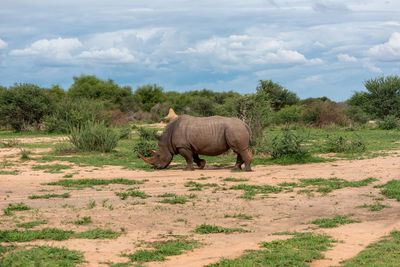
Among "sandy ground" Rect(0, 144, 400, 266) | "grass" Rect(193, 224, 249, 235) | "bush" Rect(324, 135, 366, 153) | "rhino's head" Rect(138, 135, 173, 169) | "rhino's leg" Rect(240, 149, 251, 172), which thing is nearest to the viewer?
"sandy ground" Rect(0, 144, 400, 266)

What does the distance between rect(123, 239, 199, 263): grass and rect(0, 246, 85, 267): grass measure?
2.00ft

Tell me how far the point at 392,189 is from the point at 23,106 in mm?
23173

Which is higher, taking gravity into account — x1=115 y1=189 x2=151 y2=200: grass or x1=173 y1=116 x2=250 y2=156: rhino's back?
x1=173 y1=116 x2=250 y2=156: rhino's back

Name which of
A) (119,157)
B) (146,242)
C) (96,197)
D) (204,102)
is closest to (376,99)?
(204,102)

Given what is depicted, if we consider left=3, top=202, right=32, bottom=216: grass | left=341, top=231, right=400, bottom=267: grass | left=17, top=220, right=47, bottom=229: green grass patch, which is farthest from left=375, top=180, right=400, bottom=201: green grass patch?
left=3, top=202, right=32, bottom=216: grass

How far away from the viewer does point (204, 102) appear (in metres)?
40.7

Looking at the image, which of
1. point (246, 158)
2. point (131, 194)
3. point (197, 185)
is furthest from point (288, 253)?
point (246, 158)

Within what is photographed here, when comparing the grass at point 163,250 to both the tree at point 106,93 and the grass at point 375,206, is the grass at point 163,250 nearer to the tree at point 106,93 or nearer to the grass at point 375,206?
the grass at point 375,206

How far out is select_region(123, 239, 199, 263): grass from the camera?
5.59 meters

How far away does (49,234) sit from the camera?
6.43 meters

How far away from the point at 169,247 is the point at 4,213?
130 inches

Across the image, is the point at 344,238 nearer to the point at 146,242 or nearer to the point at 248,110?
the point at 146,242

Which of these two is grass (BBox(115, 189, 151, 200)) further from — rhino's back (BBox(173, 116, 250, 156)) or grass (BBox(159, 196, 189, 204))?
rhino's back (BBox(173, 116, 250, 156))

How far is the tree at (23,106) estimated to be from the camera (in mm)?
27547
